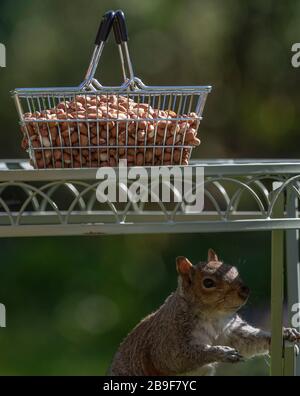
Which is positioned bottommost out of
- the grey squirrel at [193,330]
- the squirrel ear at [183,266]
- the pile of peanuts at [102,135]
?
the grey squirrel at [193,330]

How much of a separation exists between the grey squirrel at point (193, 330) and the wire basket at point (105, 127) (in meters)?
0.24

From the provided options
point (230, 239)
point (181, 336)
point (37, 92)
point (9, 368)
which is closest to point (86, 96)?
point (37, 92)

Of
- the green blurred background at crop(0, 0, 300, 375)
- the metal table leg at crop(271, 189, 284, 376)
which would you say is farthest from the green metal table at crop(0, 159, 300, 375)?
the green blurred background at crop(0, 0, 300, 375)

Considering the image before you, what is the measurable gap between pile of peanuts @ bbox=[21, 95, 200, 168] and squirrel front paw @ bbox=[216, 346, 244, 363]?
36cm

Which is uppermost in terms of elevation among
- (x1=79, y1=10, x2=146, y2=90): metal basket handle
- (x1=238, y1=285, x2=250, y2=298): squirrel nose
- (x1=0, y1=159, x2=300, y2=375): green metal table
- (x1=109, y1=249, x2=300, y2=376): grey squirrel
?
(x1=79, y1=10, x2=146, y2=90): metal basket handle

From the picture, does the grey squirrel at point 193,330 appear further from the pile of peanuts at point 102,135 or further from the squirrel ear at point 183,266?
the pile of peanuts at point 102,135

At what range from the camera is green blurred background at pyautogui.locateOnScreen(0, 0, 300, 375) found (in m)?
4.12

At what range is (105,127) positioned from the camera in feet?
6.08

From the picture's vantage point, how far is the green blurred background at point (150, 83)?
4121 millimetres

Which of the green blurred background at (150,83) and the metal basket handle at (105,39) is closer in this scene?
the metal basket handle at (105,39)

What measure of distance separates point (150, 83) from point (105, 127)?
93.5 inches

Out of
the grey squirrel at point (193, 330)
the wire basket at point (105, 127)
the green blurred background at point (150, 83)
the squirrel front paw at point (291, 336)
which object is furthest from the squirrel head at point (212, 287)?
the green blurred background at point (150, 83)

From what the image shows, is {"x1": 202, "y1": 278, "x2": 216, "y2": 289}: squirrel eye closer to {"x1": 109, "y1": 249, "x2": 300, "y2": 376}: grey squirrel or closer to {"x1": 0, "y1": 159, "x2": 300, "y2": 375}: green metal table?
{"x1": 109, "y1": 249, "x2": 300, "y2": 376}: grey squirrel
